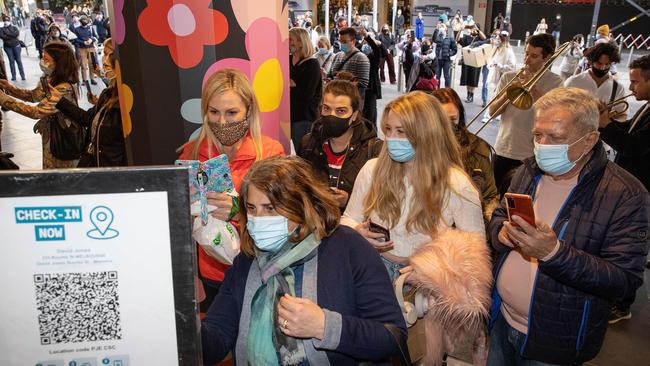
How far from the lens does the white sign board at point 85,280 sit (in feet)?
3.89

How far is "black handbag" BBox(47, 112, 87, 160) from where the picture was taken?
4.54m

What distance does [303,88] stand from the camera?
19.3 ft

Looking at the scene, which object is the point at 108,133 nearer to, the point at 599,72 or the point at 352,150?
the point at 352,150

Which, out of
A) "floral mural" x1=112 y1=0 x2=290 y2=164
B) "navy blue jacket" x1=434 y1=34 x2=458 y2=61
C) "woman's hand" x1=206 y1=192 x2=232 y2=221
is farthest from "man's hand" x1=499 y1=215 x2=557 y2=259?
"navy blue jacket" x1=434 y1=34 x2=458 y2=61

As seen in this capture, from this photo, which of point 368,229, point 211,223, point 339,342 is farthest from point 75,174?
point 368,229

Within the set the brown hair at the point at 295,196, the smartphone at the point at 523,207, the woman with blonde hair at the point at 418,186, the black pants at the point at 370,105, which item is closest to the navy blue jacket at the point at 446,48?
the black pants at the point at 370,105

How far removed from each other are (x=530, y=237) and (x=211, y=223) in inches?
49.3

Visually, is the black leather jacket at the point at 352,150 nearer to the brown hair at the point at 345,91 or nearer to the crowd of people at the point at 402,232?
the crowd of people at the point at 402,232

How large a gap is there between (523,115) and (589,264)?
2816 millimetres

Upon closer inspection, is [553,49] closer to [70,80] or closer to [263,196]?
[263,196]

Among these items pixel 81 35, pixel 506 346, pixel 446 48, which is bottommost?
pixel 506 346

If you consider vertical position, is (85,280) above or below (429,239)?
above

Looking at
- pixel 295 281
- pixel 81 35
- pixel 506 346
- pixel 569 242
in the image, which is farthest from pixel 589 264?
pixel 81 35

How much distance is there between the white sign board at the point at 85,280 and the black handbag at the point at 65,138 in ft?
11.9
